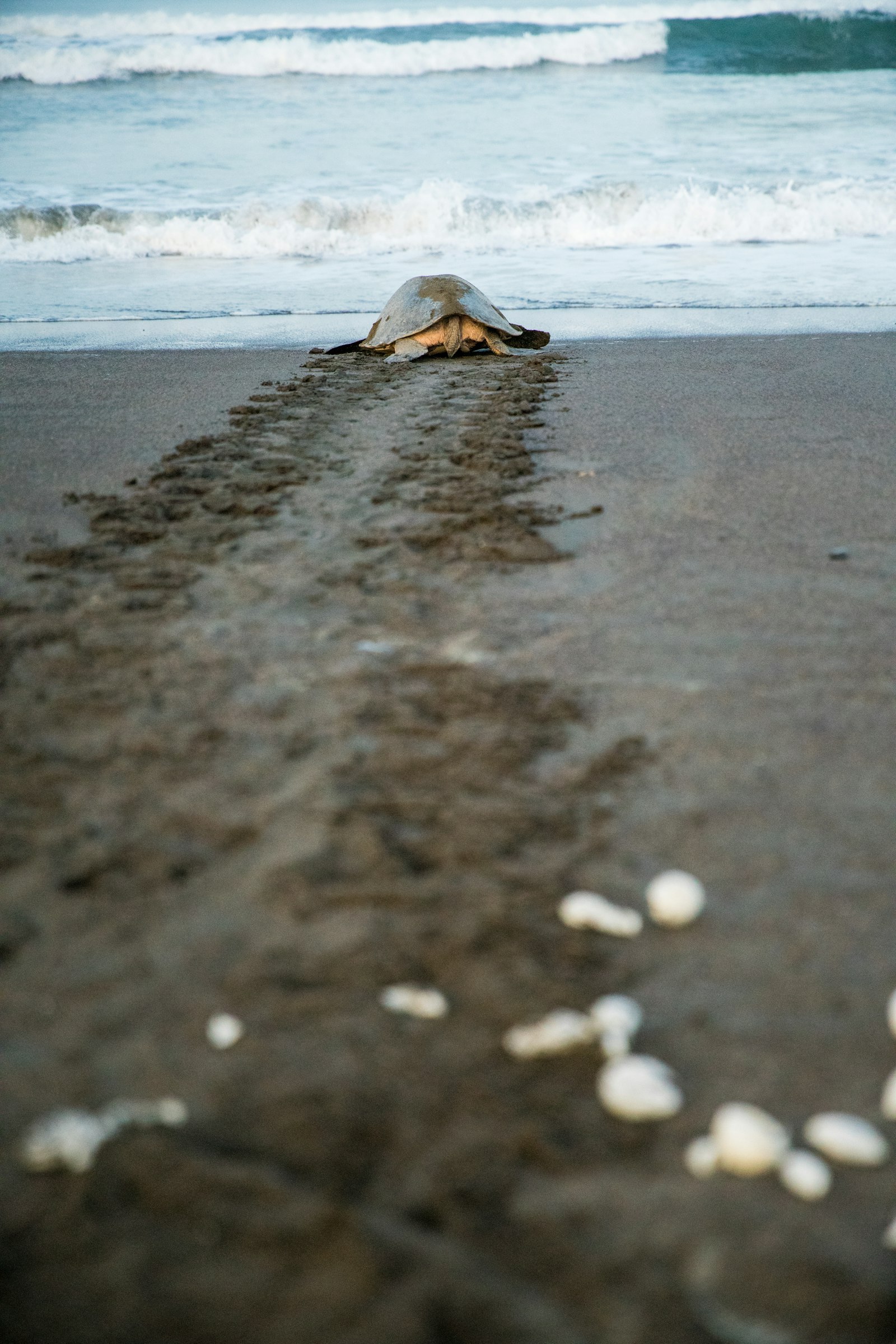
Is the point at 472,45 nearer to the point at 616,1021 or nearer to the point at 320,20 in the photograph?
the point at 320,20

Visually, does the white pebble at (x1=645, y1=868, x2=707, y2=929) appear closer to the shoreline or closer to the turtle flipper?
the turtle flipper

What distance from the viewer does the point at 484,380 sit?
464cm

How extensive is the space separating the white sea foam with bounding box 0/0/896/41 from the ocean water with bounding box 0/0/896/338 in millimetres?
77

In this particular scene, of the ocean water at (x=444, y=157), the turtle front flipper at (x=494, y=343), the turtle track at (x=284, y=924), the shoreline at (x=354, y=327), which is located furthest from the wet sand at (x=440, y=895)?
the ocean water at (x=444, y=157)

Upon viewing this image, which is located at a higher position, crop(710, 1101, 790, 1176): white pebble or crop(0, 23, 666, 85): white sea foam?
crop(0, 23, 666, 85): white sea foam

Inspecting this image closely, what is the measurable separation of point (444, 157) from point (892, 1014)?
1316 cm

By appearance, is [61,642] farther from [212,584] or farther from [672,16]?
[672,16]

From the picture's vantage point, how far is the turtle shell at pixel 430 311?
212 inches

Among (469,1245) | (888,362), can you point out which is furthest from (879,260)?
(469,1245)

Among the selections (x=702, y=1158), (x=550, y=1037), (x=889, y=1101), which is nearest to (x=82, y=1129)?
(x=550, y=1037)

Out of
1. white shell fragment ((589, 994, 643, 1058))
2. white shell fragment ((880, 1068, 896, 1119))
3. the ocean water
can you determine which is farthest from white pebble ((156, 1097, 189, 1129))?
the ocean water

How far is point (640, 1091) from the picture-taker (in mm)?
1102

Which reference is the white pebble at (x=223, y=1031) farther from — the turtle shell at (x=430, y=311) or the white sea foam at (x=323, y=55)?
the white sea foam at (x=323, y=55)

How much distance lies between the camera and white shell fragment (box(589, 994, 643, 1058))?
117 centimetres
